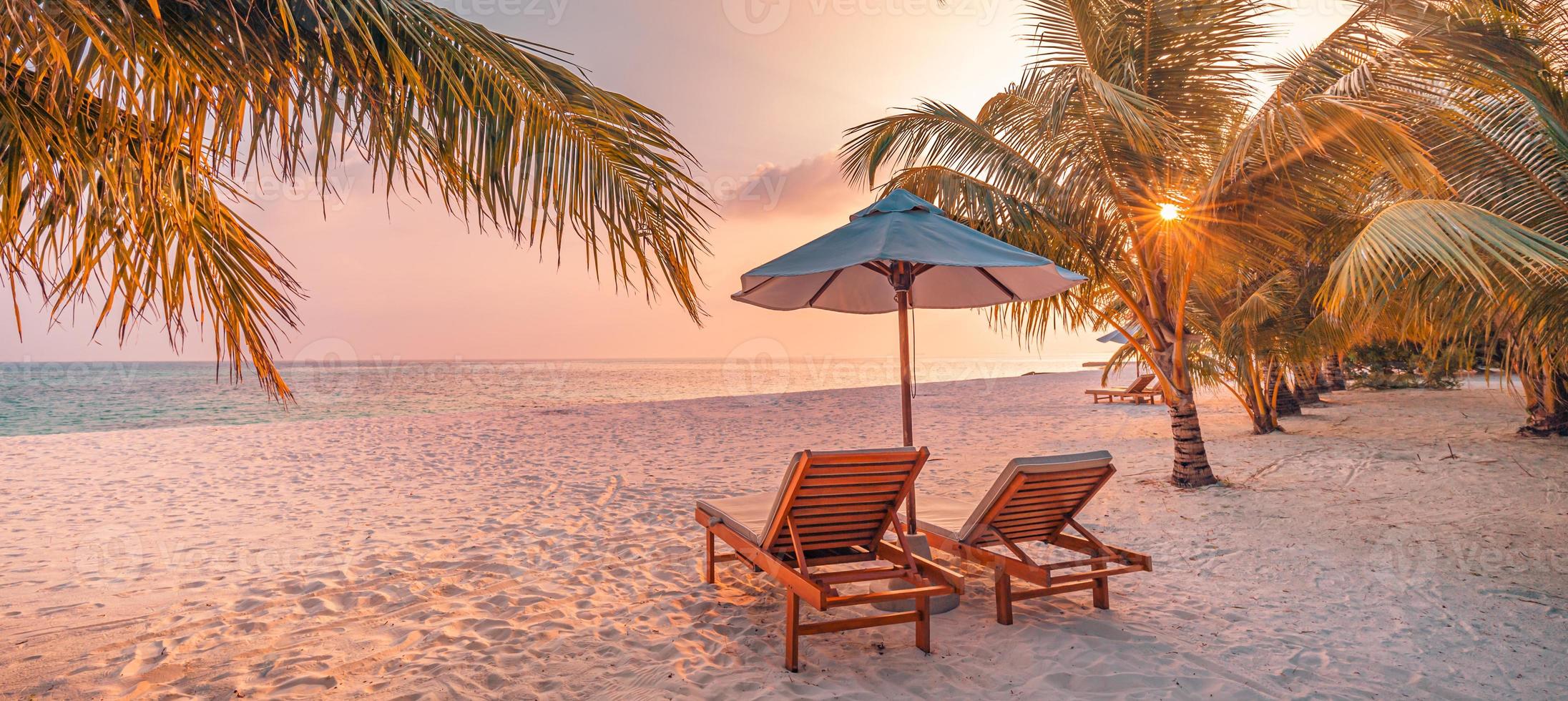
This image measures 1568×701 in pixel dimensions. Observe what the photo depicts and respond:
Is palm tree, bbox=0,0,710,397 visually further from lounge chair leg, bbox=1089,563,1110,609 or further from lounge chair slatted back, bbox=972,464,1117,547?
lounge chair leg, bbox=1089,563,1110,609

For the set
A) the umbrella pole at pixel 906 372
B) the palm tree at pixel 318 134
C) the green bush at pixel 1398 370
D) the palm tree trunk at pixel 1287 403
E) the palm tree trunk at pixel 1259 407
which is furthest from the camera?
the green bush at pixel 1398 370

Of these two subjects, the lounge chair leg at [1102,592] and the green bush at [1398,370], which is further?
the green bush at [1398,370]

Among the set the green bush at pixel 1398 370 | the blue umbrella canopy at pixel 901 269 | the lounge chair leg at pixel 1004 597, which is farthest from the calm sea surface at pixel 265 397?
the green bush at pixel 1398 370

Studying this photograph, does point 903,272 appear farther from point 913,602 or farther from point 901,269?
point 913,602

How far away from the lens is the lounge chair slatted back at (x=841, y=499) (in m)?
3.07

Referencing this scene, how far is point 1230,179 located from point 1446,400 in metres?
12.3

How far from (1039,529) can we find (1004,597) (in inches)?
19.1

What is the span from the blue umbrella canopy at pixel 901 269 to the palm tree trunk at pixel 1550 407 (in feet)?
26.3

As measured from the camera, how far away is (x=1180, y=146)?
20.3 ft

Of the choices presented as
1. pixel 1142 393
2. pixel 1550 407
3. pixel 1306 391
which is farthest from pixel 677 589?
pixel 1142 393

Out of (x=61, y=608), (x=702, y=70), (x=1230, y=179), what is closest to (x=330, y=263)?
(x=61, y=608)

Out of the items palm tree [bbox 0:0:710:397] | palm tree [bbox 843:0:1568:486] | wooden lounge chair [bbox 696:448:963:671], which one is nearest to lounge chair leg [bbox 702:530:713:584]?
wooden lounge chair [bbox 696:448:963:671]

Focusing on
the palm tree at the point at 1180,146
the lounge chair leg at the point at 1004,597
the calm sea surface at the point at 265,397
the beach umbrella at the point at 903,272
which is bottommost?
the calm sea surface at the point at 265,397

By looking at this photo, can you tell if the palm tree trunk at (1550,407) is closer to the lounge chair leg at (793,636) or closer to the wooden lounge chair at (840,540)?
the wooden lounge chair at (840,540)
